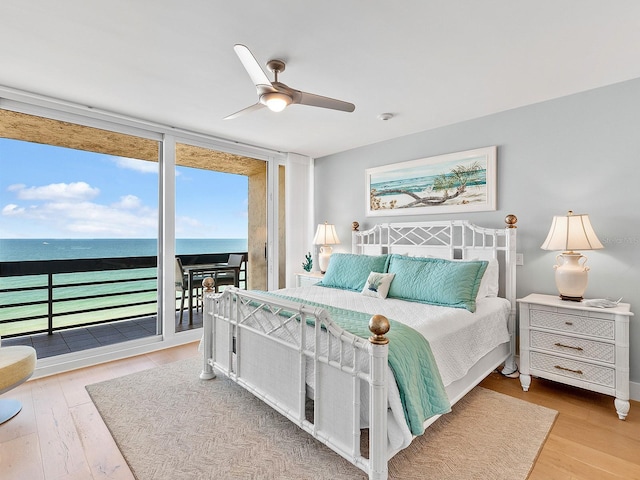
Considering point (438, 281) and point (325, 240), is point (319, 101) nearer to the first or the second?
point (438, 281)

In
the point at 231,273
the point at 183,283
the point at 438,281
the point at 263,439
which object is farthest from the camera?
the point at 231,273

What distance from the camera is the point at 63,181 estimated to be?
3.39 metres

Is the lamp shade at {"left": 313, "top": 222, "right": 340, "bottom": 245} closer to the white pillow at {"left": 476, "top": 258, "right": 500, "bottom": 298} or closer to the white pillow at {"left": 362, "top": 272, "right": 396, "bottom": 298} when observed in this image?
the white pillow at {"left": 362, "top": 272, "right": 396, "bottom": 298}

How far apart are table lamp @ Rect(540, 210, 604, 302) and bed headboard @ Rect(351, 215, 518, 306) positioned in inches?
15.8

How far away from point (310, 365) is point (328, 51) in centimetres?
199

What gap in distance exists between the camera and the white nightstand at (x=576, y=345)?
2.26m

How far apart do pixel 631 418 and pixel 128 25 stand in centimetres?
411

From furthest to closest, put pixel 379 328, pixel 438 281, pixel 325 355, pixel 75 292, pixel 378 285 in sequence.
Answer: pixel 75 292 → pixel 378 285 → pixel 438 281 → pixel 325 355 → pixel 379 328

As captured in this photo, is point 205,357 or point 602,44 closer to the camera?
point 602,44

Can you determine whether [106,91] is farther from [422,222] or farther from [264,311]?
[422,222]

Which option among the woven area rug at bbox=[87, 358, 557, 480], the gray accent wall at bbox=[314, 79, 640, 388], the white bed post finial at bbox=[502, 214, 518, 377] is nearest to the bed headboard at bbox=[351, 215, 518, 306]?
the white bed post finial at bbox=[502, 214, 518, 377]

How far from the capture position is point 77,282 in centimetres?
393

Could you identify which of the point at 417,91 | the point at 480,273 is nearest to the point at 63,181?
the point at 417,91

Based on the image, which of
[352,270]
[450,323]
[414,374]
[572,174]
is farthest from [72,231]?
[572,174]
